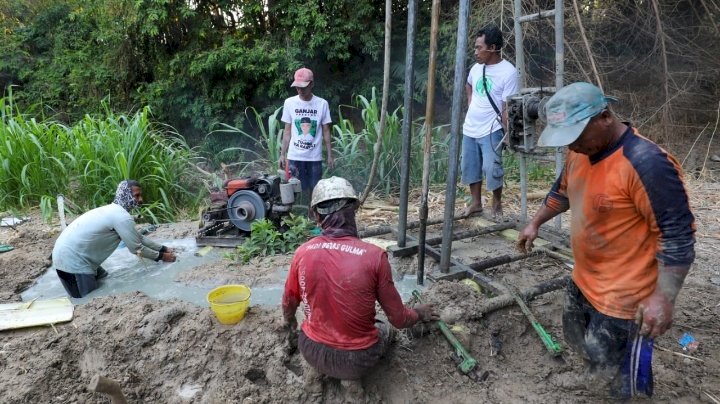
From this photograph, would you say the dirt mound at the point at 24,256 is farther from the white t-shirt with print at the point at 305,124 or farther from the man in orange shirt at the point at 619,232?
the man in orange shirt at the point at 619,232

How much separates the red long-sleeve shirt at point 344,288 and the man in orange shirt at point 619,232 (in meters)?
0.92

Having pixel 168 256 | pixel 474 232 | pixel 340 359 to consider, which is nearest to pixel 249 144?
pixel 168 256

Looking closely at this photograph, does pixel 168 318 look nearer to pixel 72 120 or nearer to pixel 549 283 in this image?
pixel 549 283

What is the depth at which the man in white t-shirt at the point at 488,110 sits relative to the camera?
14.5ft

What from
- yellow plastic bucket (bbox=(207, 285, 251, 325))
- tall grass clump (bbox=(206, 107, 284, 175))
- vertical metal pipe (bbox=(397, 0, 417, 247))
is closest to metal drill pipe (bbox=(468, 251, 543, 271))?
vertical metal pipe (bbox=(397, 0, 417, 247))

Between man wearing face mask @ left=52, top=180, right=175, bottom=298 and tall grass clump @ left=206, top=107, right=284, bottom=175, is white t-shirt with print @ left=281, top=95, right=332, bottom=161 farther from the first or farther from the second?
tall grass clump @ left=206, top=107, right=284, bottom=175

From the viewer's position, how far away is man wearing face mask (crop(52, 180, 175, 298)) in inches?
151

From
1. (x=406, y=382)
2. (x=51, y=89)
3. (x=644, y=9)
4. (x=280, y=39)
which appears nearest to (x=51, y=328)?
(x=406, y=382)

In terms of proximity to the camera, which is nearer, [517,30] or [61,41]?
[517,30]

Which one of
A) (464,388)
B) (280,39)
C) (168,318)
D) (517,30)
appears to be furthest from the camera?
(280,39)

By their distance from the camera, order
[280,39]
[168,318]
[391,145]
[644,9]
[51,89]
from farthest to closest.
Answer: [51,89] < [280,39] < [644,9] < [391,145] < [168,318]

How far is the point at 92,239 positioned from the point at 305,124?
7.65ft

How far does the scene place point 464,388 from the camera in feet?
9.11

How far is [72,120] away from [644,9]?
10.7m
